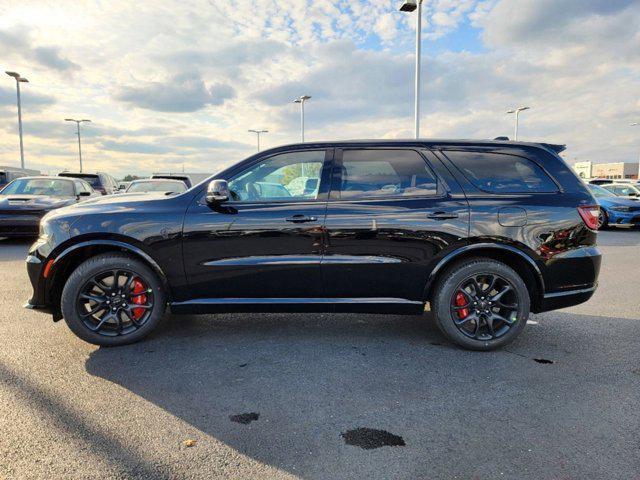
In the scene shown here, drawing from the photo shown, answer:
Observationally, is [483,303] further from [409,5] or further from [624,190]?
[624,190]

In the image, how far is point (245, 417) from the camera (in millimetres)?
2666

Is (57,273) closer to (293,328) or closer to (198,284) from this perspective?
(198,284)

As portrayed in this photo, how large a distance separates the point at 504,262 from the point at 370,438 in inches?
82.9

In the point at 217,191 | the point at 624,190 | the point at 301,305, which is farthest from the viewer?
the point at 624,190

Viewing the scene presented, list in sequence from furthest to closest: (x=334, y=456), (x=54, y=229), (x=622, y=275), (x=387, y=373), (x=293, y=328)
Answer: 1. (x=622, y=275)
2. (x=293, y=328)
3. (x=54, y=229)
4. (x=387, y=373)
5. (x=334, y=456)

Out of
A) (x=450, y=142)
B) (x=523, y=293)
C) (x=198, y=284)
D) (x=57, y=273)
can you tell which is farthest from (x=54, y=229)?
(x=523, y=293)

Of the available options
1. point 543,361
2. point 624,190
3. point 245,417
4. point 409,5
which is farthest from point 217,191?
point 624,190

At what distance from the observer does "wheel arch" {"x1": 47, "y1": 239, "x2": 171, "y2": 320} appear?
3.68 m

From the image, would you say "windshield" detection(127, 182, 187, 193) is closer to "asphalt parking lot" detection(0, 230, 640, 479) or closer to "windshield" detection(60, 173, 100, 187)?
"windshield" detection(60, 173, 100, 187)

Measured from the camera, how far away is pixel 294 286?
371cm

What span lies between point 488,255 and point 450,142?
1023 mm

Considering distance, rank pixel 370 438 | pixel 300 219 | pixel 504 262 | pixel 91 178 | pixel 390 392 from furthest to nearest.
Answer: pixel 91 178 < pixel 504 262 < pixel 300 219 < pixel 390 392 < pixel 370 438

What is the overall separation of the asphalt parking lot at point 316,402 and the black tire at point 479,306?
0.15 metres

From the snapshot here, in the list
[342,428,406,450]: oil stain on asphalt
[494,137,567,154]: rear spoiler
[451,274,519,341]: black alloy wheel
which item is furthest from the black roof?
[342,428,406,450]: oil stain on asphalt
